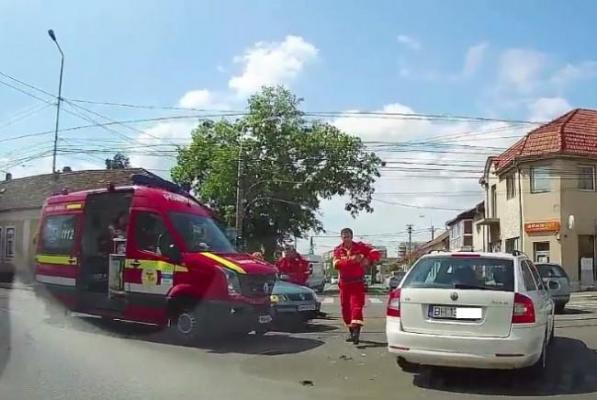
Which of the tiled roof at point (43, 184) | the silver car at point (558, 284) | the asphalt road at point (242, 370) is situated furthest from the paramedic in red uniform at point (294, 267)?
the tiled roof at point (43, 184)

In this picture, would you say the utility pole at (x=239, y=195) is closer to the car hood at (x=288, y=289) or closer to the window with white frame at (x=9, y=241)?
the window with white frame at (x=9, y=241)

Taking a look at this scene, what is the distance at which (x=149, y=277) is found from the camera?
12305 mm

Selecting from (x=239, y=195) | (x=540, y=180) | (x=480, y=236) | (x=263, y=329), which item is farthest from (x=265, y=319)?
(x=480, y=236)

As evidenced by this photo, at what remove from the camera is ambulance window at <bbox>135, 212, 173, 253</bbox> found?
1223 cm

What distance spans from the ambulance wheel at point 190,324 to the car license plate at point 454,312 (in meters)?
4.36

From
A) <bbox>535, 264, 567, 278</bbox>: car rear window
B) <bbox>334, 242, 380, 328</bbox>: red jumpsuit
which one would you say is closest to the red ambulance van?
<bbox>334, 242, 380, 328</bbox>: red jumpsuit

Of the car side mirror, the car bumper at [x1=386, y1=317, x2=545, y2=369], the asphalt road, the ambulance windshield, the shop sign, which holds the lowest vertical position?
the asphalt road

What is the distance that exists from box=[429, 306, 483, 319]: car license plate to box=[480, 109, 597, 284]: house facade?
27.7 metres

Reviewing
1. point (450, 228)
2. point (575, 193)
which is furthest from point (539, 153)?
point (450, 228)

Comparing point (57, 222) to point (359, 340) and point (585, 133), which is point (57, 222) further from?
point (585, 133)

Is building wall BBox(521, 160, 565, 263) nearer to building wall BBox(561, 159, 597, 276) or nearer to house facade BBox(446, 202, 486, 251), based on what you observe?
building wall BBox(561, 159, 597, 276)

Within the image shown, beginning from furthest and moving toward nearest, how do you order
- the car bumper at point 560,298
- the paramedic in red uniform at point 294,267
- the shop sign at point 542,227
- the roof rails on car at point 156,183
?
the shop sign at point 542,227, the car bumper at point 560,298, the paramedic in red uniform at point 294,267, the roof rails on car at point 156,183

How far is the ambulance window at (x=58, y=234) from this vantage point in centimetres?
1425

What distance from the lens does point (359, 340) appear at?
1204 cm
